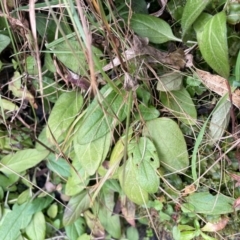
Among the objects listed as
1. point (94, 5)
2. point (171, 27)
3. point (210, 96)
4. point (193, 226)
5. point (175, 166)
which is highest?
point (94, 5)

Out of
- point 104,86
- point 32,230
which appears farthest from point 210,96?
point 32,230

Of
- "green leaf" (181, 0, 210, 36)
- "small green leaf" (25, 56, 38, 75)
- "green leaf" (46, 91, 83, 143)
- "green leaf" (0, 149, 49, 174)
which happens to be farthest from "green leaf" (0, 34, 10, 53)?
"green leaf" (181, 0, 210, 36)

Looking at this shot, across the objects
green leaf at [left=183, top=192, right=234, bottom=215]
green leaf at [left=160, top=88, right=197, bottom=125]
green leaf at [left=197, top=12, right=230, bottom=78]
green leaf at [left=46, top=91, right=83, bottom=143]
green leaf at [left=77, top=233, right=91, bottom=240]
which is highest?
green leaf at [left=197, top=12, right=230, bottom=78]

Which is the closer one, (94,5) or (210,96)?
(94,5)

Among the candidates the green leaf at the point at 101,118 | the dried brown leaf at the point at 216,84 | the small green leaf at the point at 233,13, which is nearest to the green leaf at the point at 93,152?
the green leaf at the point at 101,118

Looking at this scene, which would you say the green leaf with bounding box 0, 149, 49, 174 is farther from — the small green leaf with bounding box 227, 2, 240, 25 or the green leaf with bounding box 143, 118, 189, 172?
the small green leaf with bounding box 227, 2, 240, 25

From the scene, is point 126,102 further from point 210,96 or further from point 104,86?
point 210,96
